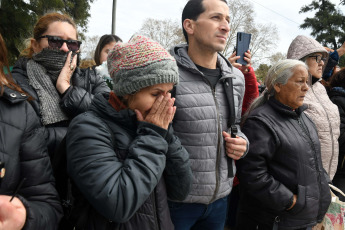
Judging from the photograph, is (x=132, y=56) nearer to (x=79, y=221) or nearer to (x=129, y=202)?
(x=129, y=202)

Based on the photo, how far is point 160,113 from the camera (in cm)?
135

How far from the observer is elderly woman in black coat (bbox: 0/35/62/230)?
3.57 feet

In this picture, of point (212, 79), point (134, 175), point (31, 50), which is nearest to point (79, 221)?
point (134, 175)

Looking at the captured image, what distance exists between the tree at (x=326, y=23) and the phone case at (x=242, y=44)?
2255 centimetres

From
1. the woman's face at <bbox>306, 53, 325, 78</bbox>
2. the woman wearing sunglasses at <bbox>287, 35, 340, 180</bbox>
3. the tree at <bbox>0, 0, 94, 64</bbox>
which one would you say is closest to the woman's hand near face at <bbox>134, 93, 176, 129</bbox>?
the woman wearing sunglasses at <bbox>287, 35, 340, 180</bbox>

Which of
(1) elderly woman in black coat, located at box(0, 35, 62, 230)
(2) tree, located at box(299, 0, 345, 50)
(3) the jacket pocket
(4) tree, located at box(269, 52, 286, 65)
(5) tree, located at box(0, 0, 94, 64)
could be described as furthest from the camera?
(4) tree, located at box(269, 52, 286, 65)

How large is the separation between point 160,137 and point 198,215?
0.84 meters

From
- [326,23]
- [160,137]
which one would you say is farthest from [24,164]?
[326,23]

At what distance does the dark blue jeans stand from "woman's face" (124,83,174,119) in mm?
764

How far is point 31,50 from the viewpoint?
86.4 inches

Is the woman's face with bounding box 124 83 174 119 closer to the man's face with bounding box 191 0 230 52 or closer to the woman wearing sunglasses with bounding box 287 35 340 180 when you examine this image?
the man's face with bounding box 191 0 230 52

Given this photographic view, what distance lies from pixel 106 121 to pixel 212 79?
3.13 feet

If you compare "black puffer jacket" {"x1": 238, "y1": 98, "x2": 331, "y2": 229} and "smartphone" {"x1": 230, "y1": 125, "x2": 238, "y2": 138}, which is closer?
"smartphone" {"x1": 230, "y1": 125, "x2": 238, "y2": 138}

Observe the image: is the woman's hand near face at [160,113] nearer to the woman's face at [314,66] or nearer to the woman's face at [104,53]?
the woman's face at [314,66]
